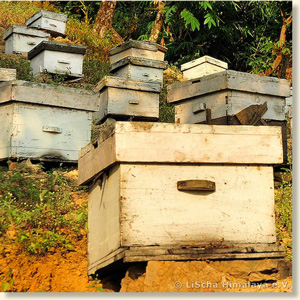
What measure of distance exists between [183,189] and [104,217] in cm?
70

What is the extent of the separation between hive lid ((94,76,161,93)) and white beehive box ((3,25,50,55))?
465cm

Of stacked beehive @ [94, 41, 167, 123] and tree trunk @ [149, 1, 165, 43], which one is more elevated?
tree trunk @ [149, 1, 165, 43]

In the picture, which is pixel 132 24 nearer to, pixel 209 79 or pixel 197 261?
pixel 209 79

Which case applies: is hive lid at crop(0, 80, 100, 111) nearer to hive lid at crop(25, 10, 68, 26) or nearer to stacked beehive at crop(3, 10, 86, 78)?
stacked beehive at crop(3, 10, 86, 78)

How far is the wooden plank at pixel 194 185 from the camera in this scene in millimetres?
4344

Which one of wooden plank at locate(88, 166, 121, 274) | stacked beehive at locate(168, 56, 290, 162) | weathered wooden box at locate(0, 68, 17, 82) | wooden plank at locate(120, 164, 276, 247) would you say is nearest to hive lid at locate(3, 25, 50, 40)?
weathered wooden box at locate(0, 68, 17, 82)

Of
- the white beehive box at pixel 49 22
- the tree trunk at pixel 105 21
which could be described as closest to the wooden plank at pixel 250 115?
the white beehive box at pixel 49 22

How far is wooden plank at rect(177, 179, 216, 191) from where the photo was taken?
434 centimetres

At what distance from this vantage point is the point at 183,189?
4.36 m

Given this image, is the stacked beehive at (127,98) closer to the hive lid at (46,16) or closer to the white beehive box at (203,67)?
the white beehive box at (203,67)

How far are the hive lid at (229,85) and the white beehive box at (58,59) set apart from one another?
3928 millimetres

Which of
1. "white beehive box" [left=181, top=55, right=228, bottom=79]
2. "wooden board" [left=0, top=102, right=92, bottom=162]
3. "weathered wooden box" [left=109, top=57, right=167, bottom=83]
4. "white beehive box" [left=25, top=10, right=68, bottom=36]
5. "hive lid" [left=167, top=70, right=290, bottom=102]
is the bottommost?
"wooden board" [left=0, top=102, right=92, bottom=162]

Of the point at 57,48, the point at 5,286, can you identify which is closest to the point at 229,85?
the point at 5,286

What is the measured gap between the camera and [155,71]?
11.8 meters
